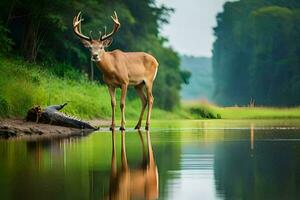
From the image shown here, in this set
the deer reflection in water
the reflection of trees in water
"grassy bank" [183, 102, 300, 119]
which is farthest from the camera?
"grassy bank" [183, 102, 300, 119]

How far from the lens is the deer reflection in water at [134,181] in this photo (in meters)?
9.27

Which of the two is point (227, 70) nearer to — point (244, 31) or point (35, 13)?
point (244, 31)

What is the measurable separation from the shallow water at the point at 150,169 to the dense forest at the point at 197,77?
13894 centimetres

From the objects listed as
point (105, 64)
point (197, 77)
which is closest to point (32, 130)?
point (105, 64)

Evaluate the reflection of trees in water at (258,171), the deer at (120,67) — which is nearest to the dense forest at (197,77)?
the deer at (120,67)

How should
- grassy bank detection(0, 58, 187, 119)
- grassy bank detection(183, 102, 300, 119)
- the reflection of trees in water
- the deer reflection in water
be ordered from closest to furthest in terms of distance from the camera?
the deer reflection in water < the reflection of trees in water < grassy bank detection(0, 58, 187, 119) < grassy bank detection(183, 102, 300, 119)

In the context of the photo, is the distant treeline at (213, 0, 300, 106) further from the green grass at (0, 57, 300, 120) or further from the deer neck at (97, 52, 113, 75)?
the deer neck at (97, 52, 113, 75)

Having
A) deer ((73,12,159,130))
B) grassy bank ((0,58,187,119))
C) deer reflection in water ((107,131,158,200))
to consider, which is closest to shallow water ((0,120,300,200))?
deer reflection in water ((107,131,158,200))

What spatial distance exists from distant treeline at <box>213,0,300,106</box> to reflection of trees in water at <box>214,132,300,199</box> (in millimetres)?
53176

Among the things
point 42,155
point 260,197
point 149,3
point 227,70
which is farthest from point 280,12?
point 260,197

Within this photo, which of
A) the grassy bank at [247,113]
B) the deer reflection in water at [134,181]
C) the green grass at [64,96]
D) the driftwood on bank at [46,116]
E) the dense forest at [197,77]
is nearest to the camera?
the deer reflection in water at [134,181]

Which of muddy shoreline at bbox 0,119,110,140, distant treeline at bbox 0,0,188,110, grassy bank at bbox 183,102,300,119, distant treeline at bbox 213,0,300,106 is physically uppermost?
distant treeline at bbox 213,0,300,106

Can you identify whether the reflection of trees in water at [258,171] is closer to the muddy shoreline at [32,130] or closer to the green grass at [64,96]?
the muddy shoreline at [32,130]

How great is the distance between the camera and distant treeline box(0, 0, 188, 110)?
120 feet
